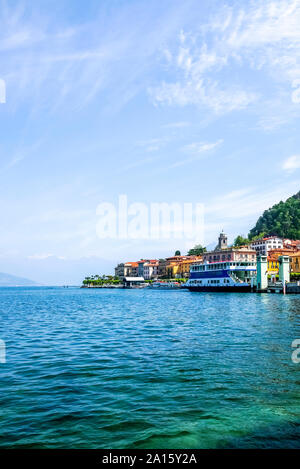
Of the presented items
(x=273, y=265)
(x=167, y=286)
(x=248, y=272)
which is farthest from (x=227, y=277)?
(x=167, y=286)

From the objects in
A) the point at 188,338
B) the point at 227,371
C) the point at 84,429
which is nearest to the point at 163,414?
the point at 84,429

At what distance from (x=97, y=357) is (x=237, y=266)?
90.5 metres

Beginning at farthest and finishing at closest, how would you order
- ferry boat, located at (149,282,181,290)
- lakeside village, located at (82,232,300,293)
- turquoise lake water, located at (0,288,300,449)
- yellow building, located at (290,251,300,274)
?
ferry boat, located at (149,282,181,290) → yellow building, located at (290,251,300,274) → lakeside village, located at (82,232,300,293) → turquoise lake water, located at (0,288,300,449)

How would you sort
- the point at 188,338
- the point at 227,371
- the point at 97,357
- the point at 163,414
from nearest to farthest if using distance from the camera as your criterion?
1. the point at 163,414
2. the point at 227,371
3. the point at 97,357
4. the point at 188,338

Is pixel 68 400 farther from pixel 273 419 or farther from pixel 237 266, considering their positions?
pixel 237 266

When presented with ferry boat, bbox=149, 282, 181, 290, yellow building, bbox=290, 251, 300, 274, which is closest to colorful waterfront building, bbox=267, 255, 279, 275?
yellow building, bbox=290, 251, 300, 274

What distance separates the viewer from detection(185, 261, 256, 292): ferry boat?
9944 cm

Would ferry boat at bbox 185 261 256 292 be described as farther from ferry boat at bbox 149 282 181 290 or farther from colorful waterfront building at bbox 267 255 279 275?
colorful waterfront building at bbox 267 255 279 275

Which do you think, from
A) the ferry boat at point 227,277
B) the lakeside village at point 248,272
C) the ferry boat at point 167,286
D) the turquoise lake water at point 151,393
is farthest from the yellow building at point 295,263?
the turquoise lake water at point 151,393

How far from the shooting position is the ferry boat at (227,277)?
99438 mm

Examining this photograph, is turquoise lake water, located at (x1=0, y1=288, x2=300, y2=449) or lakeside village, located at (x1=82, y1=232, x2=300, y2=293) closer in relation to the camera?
turquoise lake water, located at (x1=0, y1=288, x2=300, y2=449)

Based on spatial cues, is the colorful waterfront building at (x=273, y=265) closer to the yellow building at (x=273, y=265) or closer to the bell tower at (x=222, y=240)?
the yellow building at (x=273, y=265)

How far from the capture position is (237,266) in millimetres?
103875
